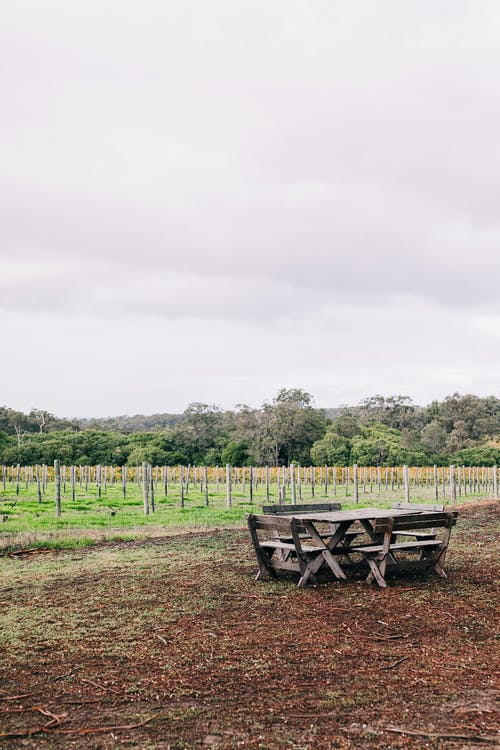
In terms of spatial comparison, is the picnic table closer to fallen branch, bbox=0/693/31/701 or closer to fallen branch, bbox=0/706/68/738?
fallen branch, bbox=0/693/31/701

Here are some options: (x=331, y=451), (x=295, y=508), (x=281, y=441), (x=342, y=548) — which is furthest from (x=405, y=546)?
(x=281, y=441)

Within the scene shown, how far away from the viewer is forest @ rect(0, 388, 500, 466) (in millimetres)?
55438

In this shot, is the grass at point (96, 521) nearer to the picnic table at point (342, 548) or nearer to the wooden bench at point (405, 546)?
the picnic table at point (342, 548)

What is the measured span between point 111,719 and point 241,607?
283cm

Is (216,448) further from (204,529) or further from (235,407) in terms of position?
(204,529)

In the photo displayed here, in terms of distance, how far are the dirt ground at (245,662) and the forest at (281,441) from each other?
4737 centimetres

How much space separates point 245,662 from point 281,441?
57.4 m

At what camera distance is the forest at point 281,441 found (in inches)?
2183

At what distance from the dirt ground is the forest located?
47368 mm

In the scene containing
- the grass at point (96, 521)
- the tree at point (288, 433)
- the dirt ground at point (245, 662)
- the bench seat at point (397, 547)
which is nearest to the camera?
the dirt ground at point (245, 662)

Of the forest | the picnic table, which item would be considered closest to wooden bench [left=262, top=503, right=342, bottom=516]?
the picnic table

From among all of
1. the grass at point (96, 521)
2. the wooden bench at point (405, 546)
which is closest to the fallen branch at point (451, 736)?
the wooden bench at point (405, 546)

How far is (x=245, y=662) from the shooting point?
491cm

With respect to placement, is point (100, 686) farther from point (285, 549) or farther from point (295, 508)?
point (295, 508)
